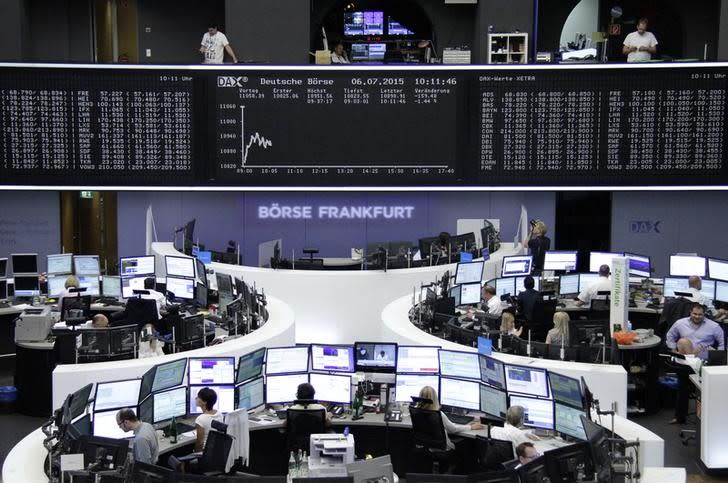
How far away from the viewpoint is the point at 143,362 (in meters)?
8.63

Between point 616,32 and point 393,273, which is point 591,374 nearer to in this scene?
point 393,273

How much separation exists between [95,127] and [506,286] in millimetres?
5262

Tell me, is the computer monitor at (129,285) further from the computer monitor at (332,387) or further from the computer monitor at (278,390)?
the computer monitor at (332,387)

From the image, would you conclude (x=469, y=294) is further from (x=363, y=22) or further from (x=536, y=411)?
(x=363, y=22)

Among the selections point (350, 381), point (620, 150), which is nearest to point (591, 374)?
point (350, 381)

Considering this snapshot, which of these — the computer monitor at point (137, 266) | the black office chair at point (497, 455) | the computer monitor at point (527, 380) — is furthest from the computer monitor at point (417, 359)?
the computer monitor at point (137, 266)

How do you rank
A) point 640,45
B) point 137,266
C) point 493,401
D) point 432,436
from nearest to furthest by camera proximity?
point 432,436 < point 493,401 < point 137,266 < point 640,45

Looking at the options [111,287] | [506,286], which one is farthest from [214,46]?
[506,286]

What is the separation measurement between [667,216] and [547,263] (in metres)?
2.63

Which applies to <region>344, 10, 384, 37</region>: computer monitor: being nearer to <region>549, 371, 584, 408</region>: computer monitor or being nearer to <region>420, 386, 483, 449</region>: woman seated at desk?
<region>420, 386, 483, 449</region>: woman seated at desk

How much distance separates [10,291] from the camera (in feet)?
43.8

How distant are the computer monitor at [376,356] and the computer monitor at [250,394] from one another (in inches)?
32.7

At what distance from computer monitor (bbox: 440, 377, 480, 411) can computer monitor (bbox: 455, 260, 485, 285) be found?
12.7 ft

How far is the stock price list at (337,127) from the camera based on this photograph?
13094 millimetres
